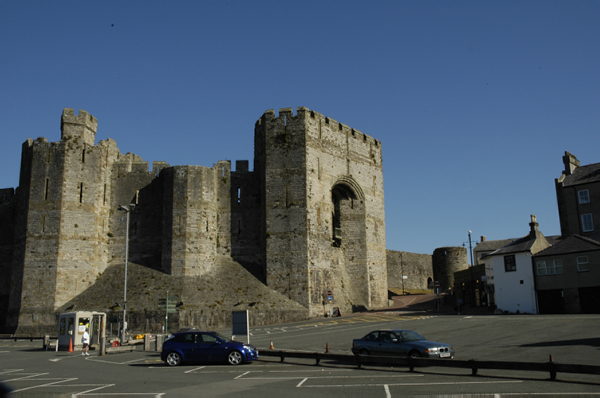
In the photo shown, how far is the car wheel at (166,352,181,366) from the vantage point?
19.0 meters

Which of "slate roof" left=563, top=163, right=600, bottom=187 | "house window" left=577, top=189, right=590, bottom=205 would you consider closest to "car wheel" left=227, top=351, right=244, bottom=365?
"house window" left=577, top=189, right=590, bottom=205

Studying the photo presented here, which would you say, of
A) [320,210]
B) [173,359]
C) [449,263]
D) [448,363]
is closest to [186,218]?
[320,210]

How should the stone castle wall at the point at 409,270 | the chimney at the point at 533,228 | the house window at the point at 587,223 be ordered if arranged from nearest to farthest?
1. the chimney at the point at 533,228
2. the house window at the point at 587,223
3. the stone castle wall at the point at 409,270

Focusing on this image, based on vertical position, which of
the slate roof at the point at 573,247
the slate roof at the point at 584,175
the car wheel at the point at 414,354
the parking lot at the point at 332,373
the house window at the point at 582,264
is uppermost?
the slate roof at the point at 584,175

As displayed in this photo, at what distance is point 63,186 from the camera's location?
134 ft

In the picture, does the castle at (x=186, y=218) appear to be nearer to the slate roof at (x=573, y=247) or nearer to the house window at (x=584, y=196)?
the slate roof at (x=573, y=247)

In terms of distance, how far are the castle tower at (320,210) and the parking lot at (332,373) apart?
1427 centimetres

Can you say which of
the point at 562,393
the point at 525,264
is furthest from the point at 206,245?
the point at 562,393

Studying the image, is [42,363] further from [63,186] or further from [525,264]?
[525,264]

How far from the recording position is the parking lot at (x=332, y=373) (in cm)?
1241

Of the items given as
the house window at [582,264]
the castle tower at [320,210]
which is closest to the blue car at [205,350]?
the castle tower at [320,210]

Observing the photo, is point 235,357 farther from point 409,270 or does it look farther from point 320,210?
point 409,270

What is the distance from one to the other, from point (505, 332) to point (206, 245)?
24.8 metres

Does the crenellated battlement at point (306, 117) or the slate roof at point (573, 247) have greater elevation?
the crenellated battlement at point (306, 117)
